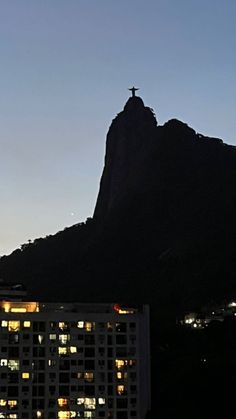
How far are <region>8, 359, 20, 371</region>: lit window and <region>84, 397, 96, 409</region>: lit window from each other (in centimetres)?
849

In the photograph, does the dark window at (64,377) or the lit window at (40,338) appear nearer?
the dark window at (64,377)

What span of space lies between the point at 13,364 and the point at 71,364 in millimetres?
6524

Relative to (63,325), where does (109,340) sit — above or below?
below

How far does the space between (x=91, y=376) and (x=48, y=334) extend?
6816 mm

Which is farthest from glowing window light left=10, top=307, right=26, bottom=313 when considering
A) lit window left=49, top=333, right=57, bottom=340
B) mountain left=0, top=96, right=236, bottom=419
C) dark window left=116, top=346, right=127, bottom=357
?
mountain left=0, top=96, right=236, bottom=419

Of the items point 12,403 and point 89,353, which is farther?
point 89,353

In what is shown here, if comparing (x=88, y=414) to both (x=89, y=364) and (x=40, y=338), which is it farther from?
(x=40, y=338)

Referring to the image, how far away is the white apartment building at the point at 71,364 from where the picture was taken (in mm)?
79688

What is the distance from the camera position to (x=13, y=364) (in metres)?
80.4

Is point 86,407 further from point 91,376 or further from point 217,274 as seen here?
point 217,274

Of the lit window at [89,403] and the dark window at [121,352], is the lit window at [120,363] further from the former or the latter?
the lit window at [89,403]

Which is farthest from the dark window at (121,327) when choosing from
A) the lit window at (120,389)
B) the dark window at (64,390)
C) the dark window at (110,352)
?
the dark window at (64,390)

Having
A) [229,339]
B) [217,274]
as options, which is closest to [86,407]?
[229,339]

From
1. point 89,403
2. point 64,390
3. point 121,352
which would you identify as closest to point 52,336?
point 64,390
